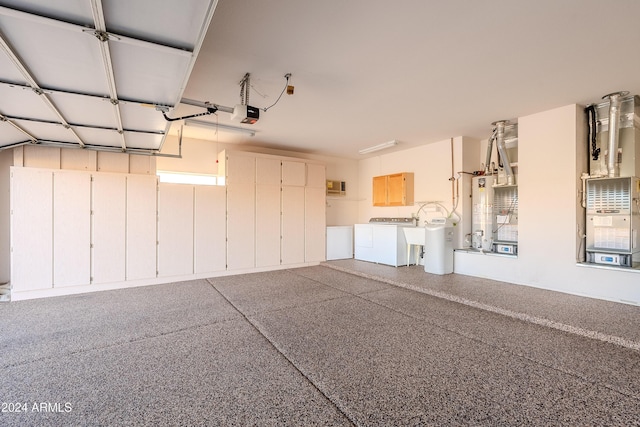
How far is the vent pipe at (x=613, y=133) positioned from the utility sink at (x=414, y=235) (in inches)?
118

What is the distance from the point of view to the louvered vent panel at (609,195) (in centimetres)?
418

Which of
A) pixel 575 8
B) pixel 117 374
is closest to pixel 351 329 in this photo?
pixel 117 374

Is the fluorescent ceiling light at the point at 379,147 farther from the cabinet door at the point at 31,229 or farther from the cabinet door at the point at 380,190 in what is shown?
the cabinet door at the point at 31,229

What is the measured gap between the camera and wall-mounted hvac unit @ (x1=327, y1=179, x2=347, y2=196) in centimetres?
826

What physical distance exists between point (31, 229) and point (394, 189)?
7.05 metres

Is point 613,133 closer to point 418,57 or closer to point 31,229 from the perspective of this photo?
point 418,57

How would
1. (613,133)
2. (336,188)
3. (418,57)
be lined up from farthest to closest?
1. (336,188)
2. (613,133)
3. (418,57)

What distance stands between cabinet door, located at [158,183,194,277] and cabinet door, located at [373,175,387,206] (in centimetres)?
461

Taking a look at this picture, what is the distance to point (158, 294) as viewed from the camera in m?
4.85

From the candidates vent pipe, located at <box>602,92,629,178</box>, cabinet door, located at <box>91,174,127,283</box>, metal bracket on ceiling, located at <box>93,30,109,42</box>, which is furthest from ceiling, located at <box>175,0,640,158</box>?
cabinet door, located at <box>91,174,127,283</box>

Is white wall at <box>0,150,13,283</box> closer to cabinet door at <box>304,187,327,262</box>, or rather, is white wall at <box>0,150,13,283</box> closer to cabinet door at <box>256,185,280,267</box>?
cabinet door at <box>256,185,280,267</box>

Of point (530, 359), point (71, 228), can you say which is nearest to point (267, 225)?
point (71, 228)

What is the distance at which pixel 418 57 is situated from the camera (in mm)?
3131

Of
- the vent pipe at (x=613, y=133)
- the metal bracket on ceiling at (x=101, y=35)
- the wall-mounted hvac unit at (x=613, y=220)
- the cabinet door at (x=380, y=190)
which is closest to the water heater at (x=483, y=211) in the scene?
the wall-mounted hvac unit at (x=613, y=220)
